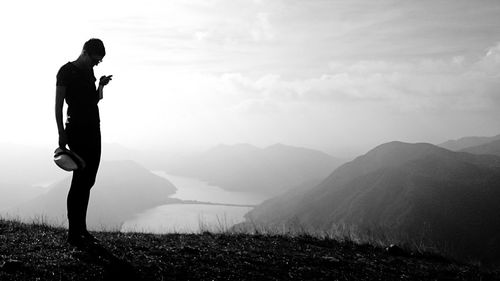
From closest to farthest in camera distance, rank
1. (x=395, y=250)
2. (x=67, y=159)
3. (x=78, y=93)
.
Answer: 1. (x=67, y=159)
2. (x=78, y=93)
3. (x=395, y=250)

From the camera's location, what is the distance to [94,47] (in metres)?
5.49

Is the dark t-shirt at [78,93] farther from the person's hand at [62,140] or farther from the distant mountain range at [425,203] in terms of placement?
the distant mountain range at [425,203]

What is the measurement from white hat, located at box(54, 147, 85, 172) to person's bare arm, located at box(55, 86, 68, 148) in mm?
96

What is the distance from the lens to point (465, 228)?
10669cm

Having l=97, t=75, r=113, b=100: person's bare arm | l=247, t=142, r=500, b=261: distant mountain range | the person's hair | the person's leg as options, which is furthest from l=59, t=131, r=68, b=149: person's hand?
l=247, t=142, r=500, b=261: distant mountain range

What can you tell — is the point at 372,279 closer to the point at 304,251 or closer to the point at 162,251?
the point at 304,251

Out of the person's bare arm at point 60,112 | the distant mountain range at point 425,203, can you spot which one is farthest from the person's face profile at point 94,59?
the distant mountain range at point 425,203

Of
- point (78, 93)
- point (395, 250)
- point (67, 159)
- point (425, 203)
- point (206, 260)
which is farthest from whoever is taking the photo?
point (425, 203)

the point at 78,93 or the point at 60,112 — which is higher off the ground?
the point at 78,93

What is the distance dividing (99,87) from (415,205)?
138 metres

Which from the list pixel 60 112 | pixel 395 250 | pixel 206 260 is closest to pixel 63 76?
pixel 60 112

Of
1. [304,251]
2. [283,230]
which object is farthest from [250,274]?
[283,230]

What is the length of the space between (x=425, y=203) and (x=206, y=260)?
13615 centimetres

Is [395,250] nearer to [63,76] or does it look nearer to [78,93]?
[78,93]
